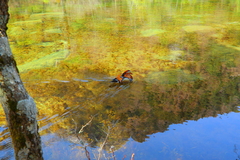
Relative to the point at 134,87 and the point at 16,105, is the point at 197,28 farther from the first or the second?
the point at 16,105

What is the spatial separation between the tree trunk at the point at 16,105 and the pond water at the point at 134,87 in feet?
1.19

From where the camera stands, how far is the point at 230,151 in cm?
275

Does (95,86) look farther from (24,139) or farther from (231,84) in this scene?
(24,139)

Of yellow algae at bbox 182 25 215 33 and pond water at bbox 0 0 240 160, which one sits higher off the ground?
yellow algae at bbox 182 25 215 33

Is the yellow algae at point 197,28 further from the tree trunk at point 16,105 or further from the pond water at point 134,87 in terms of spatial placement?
the tree trunk at point 16,105

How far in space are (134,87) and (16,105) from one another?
3068mm

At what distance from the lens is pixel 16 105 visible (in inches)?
53.8

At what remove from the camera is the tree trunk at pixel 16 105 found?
1334 mm

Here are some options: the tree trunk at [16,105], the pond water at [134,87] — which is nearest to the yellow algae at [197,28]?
the pond water at [134,87]

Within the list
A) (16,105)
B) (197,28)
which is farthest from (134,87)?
(197,28)

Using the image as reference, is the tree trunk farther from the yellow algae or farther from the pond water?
the yellow algae

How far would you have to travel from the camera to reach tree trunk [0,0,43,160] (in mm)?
1334

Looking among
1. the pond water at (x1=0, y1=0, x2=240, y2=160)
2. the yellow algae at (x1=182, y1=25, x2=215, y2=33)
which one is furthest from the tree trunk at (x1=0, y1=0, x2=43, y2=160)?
the yellow algae at (x1=182, y1=25, x2=215, y2=33)

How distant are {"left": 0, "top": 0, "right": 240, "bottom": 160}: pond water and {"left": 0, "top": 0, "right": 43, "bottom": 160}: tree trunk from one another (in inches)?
14.2
